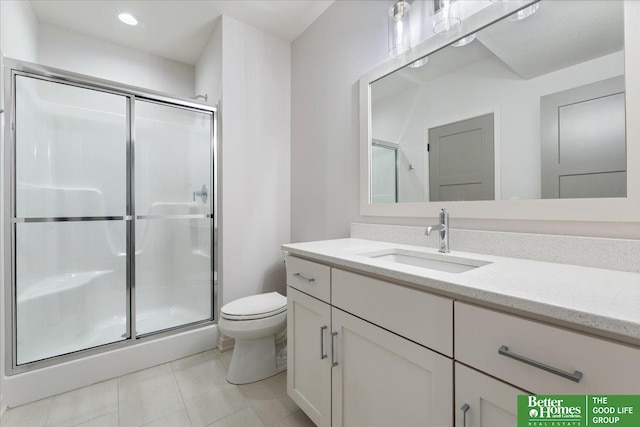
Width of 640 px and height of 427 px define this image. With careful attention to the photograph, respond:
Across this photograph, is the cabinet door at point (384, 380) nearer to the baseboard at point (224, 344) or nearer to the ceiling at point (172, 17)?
the baseboard at point (224, 344)

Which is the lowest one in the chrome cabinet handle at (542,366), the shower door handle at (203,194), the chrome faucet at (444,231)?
the chrome cabinet handle at (542,366)

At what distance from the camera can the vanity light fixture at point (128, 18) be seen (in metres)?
2.07

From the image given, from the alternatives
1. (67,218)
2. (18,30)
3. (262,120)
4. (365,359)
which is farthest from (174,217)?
(365,359)

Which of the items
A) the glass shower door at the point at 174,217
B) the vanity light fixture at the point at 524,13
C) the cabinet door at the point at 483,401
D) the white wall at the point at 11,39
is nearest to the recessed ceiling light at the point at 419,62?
the vanity light fixture at the point at 524,13

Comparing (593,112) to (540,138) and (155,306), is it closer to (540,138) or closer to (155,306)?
(540,138)

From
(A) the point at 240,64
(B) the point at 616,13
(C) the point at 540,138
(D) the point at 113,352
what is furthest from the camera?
→ (A) the point at 240,64

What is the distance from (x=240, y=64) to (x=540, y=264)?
2279mm

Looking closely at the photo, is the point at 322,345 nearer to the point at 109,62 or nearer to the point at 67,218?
the point at 67,218

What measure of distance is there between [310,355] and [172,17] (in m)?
2.53

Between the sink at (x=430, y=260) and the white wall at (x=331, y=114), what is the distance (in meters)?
0.21

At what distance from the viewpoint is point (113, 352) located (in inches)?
68.8

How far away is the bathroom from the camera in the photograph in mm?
1621

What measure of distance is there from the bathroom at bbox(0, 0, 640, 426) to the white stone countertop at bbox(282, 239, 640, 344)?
1.55 ft

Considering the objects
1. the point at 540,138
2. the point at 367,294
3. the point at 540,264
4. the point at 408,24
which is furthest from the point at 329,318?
the point at 408,24
